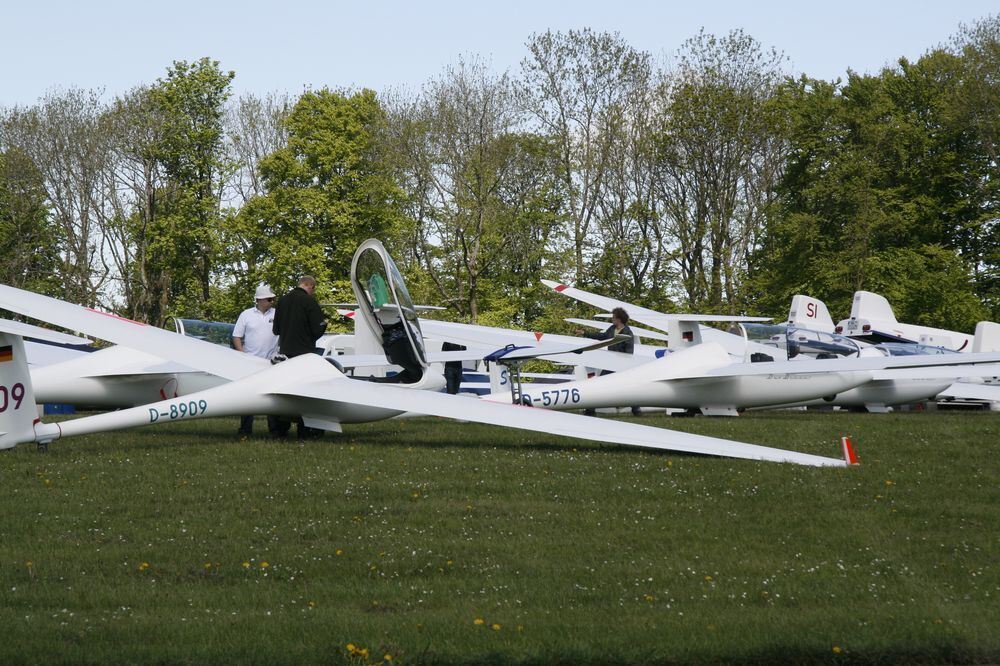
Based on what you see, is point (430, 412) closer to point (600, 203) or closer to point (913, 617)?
point (913, 617)

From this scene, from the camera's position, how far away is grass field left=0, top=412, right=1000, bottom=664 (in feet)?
15.6

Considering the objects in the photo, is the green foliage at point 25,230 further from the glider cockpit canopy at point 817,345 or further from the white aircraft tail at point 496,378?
the glider cockpit canopy at point 817,345

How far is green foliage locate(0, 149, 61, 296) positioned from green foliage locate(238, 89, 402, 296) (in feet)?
28.7

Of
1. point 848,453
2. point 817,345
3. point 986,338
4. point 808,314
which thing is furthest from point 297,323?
point 808,314

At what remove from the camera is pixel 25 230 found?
1775 inches

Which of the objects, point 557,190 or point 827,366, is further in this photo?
point 557,190

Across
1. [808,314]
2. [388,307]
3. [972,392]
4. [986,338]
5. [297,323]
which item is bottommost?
[972,392]

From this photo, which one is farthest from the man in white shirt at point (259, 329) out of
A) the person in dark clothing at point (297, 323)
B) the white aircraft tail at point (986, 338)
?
the white aircraft tail at point (986, 338)

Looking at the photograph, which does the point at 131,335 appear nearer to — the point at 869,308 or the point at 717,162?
the point at 869,308

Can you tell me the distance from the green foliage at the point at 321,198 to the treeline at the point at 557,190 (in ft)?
0.32

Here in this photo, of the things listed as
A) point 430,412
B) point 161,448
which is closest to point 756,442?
point 430,412

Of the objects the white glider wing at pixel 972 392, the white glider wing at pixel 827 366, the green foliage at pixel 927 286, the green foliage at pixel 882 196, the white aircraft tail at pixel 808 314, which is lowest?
the white glider wing at pixel 972 392

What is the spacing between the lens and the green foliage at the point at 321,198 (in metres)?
42.1

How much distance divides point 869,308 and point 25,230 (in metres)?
34.3
